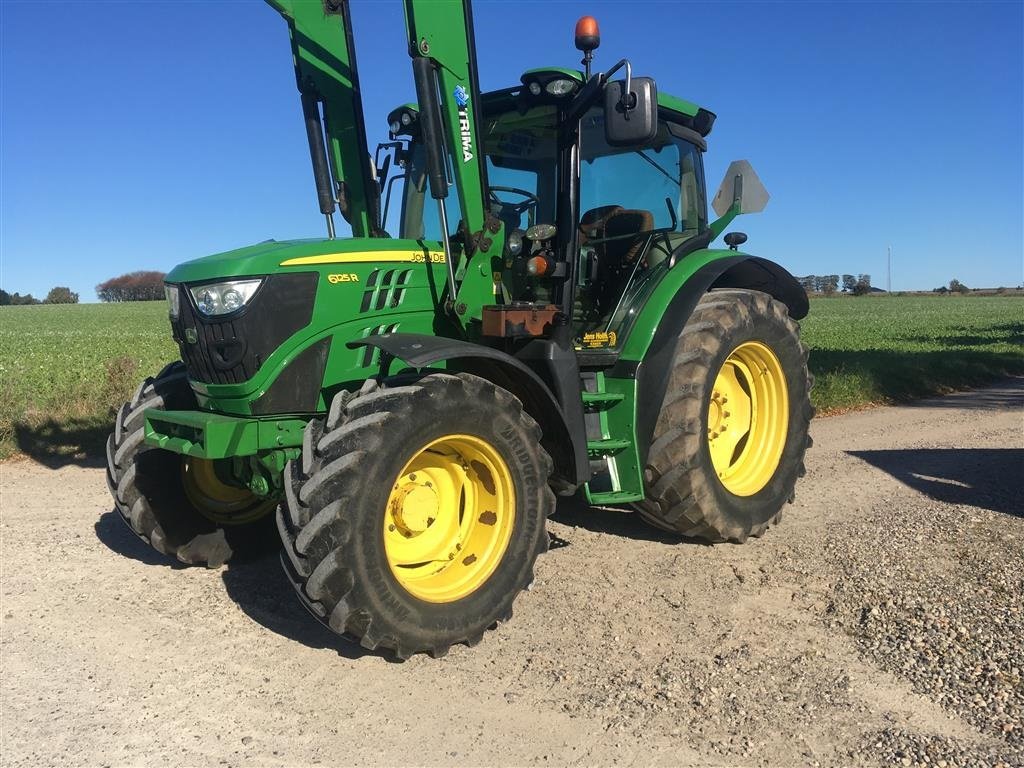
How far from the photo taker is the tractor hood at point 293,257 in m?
3.33

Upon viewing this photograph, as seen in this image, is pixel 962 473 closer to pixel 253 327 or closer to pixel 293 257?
pixel 293 257

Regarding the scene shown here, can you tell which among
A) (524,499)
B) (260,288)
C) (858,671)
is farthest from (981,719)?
(260,288)

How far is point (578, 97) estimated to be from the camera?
3957mm

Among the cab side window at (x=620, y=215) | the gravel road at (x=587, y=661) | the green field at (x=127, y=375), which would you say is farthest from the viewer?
the green field at (x=127, y=375)

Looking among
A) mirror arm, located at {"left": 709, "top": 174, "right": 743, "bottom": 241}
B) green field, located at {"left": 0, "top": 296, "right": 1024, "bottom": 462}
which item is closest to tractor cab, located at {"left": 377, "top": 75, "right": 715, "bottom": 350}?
mirror arm, located at {"left": 709, "top": 174, "right": 743, "bottom": 241}

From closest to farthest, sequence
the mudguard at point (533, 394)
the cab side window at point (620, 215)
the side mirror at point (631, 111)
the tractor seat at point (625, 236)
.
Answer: the mudguard at point (533, 394), the side mirror at point (631, 111), the cab side window at point (620, 215), the tractor seat at point (625, 236)

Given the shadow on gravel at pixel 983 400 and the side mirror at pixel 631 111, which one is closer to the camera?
the side mirror at pixel 631 111

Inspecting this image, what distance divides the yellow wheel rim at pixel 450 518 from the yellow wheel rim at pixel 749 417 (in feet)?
6.28

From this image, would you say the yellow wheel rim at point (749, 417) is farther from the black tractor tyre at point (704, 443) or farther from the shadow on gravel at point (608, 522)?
the shadow on gravel at point (608, 522)

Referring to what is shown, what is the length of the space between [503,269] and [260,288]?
1333 mm

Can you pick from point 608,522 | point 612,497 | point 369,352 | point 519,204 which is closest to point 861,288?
point 608,522

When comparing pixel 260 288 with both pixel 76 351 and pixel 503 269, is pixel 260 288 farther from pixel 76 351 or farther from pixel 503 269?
pixel 76 351

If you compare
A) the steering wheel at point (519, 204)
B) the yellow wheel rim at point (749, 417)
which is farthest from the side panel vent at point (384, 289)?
the yellow wheel rim at point (749, 417)

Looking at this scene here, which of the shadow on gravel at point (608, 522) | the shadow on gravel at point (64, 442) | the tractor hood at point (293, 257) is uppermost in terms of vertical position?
the tractor hood at point (293, 257)
